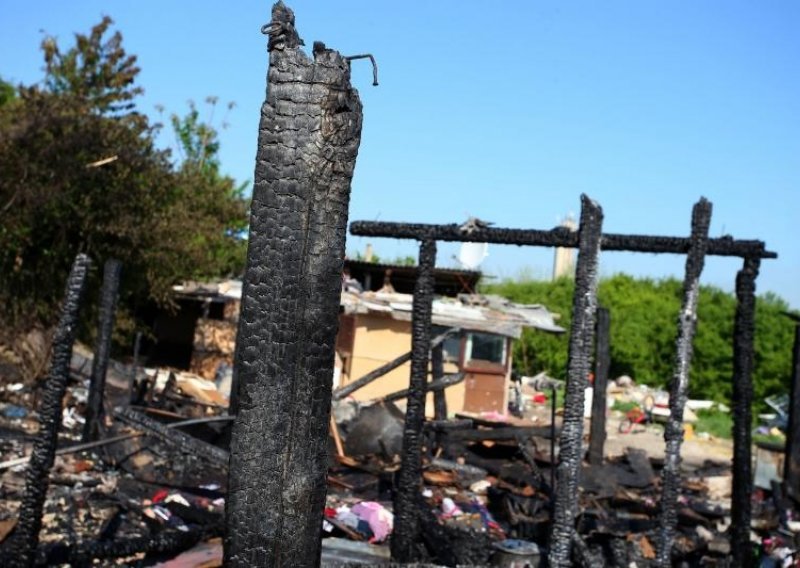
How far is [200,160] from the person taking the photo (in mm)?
30953

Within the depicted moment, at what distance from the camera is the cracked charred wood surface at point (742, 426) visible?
7.20 metres

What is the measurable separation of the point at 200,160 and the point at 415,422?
82.8ft

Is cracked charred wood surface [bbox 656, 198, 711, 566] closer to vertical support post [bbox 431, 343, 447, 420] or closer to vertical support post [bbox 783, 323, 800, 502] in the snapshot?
vertical support post [bbox 783, 323, 800, 502]

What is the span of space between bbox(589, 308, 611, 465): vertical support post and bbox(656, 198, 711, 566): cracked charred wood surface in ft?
14.5

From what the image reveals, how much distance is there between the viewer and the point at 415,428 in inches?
290

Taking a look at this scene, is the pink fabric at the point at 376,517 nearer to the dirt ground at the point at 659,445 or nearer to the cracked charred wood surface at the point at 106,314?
the cracked charred wood surface at the point at 106,314

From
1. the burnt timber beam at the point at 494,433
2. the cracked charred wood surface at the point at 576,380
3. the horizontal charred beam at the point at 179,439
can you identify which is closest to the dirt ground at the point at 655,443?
the burnt timber beam at the point at 494,433

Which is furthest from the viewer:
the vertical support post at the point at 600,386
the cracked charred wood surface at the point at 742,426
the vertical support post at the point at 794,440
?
the vertical support post at the point at 600,386

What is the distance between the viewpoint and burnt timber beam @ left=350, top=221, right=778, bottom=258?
22.4 feet

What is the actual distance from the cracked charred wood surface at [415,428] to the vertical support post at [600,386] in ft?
14.6

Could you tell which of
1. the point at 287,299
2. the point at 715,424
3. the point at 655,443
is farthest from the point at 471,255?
the point at 715,424

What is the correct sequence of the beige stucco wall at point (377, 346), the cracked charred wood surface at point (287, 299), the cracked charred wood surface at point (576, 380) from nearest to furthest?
1. the cracked charred wood surface at point (287, 299)
2. the cracked charred wood surface at point (576, 380)
3. the beige stucco wall at point (377, 346)

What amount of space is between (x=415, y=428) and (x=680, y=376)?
2165 millimetres

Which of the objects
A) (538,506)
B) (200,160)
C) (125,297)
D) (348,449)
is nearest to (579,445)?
(538,506)
